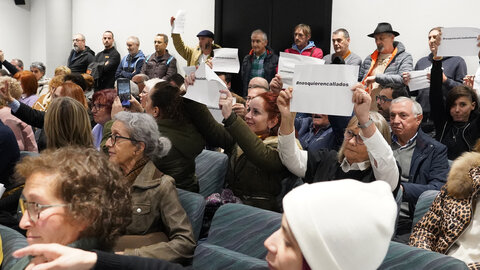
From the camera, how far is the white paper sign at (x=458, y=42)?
4.21 meters

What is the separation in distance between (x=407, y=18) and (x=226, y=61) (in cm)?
354

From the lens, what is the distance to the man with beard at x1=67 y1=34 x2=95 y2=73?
10820 millimetres

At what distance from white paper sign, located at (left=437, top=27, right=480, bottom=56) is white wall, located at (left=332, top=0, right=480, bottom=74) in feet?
8.43

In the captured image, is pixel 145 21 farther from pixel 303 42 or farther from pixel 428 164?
pixel 428 164

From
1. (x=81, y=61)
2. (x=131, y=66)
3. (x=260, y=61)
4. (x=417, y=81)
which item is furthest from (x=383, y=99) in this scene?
(x=81, y=61)

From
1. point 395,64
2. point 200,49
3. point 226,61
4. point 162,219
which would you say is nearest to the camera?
point 162,219

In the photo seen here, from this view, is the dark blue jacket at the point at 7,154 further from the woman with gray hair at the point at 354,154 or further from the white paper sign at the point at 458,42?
the white paper sign at the point at 458,42

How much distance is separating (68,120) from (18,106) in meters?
1.60

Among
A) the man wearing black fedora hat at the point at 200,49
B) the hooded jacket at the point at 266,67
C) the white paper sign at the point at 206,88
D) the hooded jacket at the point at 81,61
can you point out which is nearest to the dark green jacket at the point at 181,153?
the white paper sign at the point at 206,88

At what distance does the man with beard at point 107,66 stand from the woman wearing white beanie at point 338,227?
371 inches

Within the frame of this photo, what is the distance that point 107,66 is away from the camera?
33.8 feet

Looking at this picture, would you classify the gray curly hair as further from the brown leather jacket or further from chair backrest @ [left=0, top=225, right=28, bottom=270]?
chair backrest @ [left=0, top=225, right=28, bottom=270]

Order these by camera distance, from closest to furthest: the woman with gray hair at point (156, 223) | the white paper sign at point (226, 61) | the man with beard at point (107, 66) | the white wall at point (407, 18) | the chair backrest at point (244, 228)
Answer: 1. the chair backrest at point (244, 228)
2. the woman with gray hair at point (156, 223)
3. the white paper sign at point (226, 61)
4. the white wall at point (407, 18)
5. the man with beard at point (107, 66)

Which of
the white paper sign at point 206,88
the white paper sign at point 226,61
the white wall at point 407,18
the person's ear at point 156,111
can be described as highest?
the white wall at point 407,18
